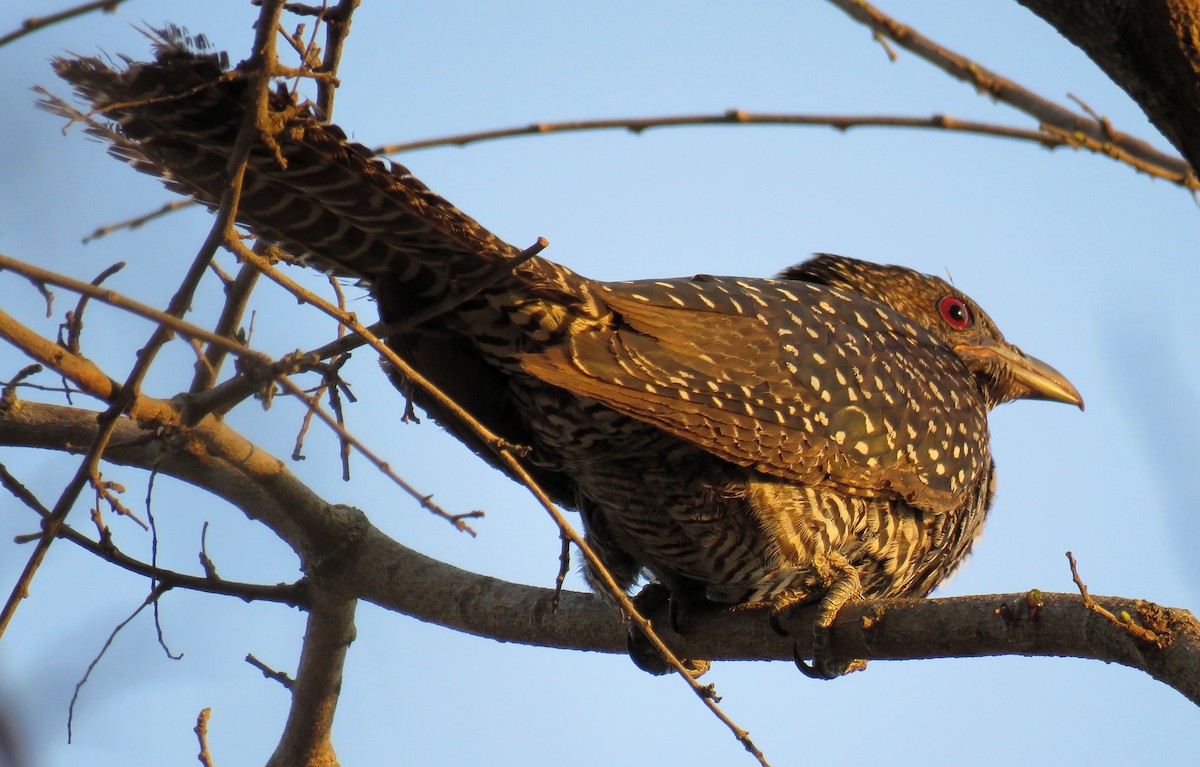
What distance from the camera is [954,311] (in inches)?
261

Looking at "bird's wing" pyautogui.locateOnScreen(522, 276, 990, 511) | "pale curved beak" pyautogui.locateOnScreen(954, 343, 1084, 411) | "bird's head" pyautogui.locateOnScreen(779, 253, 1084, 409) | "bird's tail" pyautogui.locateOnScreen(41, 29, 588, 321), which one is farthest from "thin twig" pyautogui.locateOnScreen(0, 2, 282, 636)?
"pale curved beak" pyautogui.locateOnScreen(954, 343, 1084, 411)

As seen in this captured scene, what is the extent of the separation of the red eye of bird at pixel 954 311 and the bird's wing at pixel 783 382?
3.81ft

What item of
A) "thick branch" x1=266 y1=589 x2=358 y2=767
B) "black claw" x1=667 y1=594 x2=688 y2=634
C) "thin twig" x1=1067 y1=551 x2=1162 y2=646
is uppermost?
"thick branch" x1=266 y1=589 x2=358 y2=767

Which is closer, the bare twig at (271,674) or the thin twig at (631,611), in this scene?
the thin twig at (631,611)

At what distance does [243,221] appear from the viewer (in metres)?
3.46

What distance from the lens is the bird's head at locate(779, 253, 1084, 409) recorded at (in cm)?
646

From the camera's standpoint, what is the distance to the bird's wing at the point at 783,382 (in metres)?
3.99

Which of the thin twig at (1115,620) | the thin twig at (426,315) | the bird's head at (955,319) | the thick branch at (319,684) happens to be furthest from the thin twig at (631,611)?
the bird's head at (955,319)

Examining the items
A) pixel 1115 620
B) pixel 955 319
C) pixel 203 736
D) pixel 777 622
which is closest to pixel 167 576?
pixel 203 736

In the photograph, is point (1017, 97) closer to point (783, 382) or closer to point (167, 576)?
point (783, 382)

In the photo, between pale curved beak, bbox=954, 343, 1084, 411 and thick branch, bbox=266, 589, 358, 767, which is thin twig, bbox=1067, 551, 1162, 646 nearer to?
thick branch, bbox=266, 589, 358, 767

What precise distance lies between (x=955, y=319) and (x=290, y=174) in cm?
437

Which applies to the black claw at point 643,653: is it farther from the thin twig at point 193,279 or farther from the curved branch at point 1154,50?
the curved branch at point 1154,50

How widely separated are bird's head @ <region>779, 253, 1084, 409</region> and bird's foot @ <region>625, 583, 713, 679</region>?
2216 millimetres
